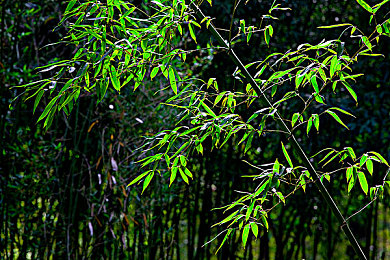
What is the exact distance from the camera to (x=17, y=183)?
2717 mm

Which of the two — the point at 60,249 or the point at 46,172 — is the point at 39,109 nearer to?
the point at 46,172

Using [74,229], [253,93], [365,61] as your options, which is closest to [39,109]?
[74,229]

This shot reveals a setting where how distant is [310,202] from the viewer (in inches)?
118

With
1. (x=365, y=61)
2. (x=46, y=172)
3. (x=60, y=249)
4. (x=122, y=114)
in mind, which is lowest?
(x=60, y=249)

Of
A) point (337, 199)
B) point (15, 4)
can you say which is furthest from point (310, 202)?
point (15, 4)

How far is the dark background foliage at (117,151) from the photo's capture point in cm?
258

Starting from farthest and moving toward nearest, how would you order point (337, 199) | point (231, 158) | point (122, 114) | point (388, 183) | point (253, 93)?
point (337, 199) < point (231, 158) < point (122, 114) < point (253, 93) < point (388, 183)

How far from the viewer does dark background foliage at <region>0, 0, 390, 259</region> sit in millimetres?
2584

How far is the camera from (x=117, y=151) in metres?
2.47

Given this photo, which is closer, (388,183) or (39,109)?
(388,183)

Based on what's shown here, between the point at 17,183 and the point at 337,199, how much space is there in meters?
2.12

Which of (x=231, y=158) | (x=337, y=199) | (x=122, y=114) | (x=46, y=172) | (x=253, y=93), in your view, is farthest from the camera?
(x=337, y=199)

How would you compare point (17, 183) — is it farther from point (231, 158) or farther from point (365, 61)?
point (365, 61)

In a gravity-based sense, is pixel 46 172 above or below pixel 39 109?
below
